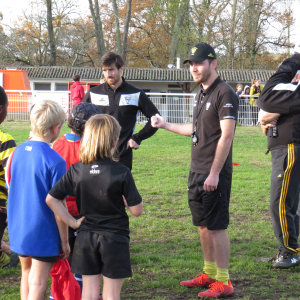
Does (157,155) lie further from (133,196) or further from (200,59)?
(133,196)

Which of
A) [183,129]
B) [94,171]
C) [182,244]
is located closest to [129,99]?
[183,129]

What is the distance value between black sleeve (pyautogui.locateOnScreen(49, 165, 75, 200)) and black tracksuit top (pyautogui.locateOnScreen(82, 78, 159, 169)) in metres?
1.80

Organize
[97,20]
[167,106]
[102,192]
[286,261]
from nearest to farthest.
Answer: [102,192], [286,261], [167,106], [97,20]

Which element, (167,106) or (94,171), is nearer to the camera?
(94,171)

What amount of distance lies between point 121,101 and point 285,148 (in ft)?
6.10

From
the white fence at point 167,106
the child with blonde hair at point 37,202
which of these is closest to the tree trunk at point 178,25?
the white fence at point 167,106

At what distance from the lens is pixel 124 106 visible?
4.72m

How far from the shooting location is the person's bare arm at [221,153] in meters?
3.69

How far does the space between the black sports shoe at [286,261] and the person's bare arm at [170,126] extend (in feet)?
5.70

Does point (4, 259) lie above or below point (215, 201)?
below

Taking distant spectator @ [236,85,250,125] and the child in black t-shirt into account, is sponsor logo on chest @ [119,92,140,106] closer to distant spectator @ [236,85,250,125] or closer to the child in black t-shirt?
the child in black t-shirt

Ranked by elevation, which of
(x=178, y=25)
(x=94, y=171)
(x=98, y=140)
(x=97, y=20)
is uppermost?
(x=178, y=25)

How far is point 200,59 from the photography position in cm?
383

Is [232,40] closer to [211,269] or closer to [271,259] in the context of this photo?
[271,259]
